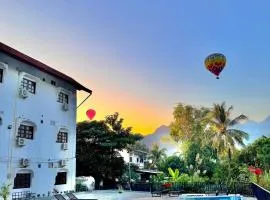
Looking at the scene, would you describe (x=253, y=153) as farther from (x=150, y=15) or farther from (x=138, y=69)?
(x=150, y=15)

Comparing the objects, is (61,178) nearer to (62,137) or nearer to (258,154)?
(62,137)

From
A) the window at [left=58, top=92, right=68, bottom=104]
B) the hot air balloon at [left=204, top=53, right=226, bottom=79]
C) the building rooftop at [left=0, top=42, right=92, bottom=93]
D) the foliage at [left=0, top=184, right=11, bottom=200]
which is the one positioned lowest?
the foliage at [left=0, top=184, right=11, bottom=200]

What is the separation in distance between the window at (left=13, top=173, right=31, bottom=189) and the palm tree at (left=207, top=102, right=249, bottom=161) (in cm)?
1959

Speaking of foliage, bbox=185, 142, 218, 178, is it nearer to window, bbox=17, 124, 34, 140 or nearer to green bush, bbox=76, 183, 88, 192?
green bush, bbox=76, 183, 88, 192

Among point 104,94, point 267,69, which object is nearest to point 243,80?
point 267,69

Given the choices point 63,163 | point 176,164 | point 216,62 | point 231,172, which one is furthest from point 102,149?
point 216,62

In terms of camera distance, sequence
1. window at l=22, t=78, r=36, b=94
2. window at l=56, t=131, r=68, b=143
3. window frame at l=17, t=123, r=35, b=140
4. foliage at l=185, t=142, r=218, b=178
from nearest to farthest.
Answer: window frame at l=17, t=123, r=35, b=140 < window at l=22, t=78, r=36, b=94 < window at l=56, t=131, r=68, b=143 < foliage at l=185, t=142, r=218, b=178

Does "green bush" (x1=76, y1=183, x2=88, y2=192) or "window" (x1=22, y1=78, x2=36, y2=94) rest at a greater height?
"window" (x1=22, y1=78, x2=36, y2=94)

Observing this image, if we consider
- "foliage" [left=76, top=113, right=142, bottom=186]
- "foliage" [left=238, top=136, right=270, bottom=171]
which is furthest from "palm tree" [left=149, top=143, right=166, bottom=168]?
"foliage" [left=76, top=113, right=142, bottom=186]

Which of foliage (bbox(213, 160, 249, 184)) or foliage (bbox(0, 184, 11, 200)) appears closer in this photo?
foliage (bbox(0, 184, 11, 200))

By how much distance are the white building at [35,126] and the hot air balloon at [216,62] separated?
34.6 feet

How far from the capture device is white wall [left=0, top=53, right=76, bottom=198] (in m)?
20.6

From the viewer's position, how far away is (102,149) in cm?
3578

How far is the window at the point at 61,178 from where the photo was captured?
85.3ft
